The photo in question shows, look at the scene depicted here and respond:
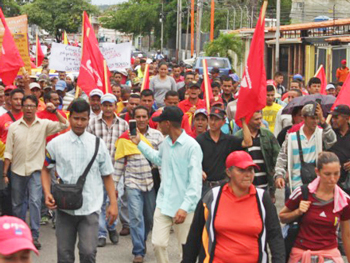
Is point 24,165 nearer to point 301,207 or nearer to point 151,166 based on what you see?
point 151,166

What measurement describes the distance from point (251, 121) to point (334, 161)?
2864 mm

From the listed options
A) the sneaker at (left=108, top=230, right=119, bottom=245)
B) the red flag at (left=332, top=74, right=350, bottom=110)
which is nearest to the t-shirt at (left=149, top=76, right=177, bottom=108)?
the sneaker at (left=108, top=230, right=119, bottom=245)

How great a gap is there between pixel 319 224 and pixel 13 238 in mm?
3158

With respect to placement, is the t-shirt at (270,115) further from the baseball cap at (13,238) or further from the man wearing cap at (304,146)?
the baseball cap at (13,238)

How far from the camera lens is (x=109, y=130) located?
1034 cm

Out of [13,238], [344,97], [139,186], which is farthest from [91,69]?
[13,238]

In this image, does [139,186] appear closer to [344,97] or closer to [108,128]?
[108,128]

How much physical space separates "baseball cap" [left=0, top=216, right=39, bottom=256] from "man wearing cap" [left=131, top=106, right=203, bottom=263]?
3.88 metres

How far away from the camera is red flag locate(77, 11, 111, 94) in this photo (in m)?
13.0

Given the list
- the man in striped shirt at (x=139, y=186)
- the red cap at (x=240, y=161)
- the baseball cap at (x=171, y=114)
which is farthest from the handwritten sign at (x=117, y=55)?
the red cap at (x=240, y=161)

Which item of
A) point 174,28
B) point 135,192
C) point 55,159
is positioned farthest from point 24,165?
point 174,28

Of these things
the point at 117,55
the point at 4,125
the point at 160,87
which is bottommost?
the point at 4,125

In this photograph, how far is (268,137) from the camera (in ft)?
29.6

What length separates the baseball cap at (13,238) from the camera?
11.8ft
